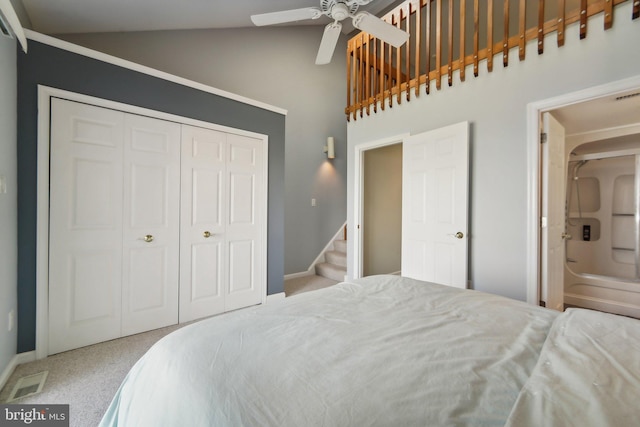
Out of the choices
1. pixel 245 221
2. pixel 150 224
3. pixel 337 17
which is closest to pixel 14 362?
pixel 150 224

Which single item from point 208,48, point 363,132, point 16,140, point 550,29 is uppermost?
point 208,48

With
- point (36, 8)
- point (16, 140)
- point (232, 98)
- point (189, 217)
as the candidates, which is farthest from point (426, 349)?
point (36, 8)

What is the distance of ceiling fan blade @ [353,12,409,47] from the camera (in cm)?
184

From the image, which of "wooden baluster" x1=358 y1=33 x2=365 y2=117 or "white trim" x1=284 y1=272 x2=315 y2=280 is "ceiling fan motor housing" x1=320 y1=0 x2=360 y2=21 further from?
"white trim" x1=284 y1=272 x2=315 y2=280

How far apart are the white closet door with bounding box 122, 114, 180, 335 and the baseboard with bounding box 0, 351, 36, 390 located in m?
0.54

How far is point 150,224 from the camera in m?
2.38

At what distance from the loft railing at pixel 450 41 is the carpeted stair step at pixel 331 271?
2.33 m

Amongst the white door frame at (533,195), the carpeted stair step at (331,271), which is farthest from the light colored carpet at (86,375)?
the white door frame at (533,195)

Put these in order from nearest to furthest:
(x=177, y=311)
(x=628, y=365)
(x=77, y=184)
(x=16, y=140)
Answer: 1. (x=628, y=365)
2. (x=16, y=140)
3. (x=77, y=184)
4. (x=177, y=311)

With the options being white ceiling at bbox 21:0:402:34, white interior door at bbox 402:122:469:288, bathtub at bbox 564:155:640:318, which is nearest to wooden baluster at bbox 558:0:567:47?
white interior door at bbox 402:122:469:288

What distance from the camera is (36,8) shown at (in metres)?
2.14

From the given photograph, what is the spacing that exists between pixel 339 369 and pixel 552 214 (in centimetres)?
250

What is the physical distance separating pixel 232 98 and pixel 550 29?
9.47ft

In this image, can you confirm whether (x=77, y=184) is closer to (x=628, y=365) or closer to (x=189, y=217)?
(x=189, y=217)
